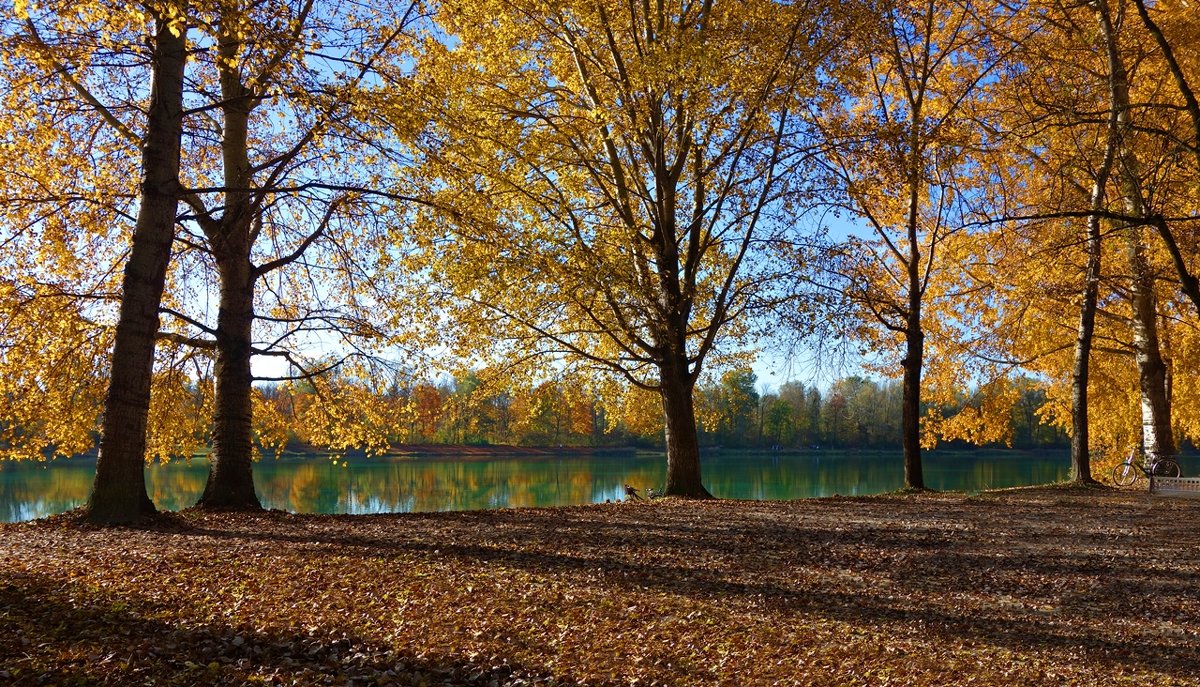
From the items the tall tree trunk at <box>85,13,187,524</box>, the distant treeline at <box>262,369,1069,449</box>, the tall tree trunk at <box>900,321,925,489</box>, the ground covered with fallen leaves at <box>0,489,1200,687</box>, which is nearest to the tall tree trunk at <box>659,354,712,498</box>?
the ground covered with fallen leaves at <box>0,489,1200,687</box>

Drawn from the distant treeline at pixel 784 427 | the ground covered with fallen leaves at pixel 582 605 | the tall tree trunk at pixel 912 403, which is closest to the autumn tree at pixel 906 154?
the tall tree trunk at pixel 912 403

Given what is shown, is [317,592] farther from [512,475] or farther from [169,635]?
[512,475]

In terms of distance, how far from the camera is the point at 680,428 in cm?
1374

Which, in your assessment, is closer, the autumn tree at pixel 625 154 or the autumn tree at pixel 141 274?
the autumn tree at pixel 141 274

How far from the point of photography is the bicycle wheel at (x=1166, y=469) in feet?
48.4

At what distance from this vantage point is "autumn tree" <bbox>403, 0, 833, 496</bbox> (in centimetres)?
1197

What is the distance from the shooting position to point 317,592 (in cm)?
542

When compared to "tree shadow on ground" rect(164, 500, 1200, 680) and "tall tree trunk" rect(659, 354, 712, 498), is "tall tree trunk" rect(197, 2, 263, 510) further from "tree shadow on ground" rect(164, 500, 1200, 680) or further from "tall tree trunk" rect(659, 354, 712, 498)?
"tall tree trunk" rect(659, 354, 712, 498)

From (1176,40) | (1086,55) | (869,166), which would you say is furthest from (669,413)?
(1176,40)

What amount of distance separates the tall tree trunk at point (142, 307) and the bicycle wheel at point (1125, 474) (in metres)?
17.7

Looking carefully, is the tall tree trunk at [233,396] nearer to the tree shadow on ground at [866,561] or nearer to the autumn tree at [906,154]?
the tree shadow on ground at [866,561]

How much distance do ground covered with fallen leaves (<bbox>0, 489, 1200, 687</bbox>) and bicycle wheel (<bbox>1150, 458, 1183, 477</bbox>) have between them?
6850 mm

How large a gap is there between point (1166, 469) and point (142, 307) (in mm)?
17273

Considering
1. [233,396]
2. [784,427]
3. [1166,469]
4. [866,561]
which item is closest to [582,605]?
[866,561]
